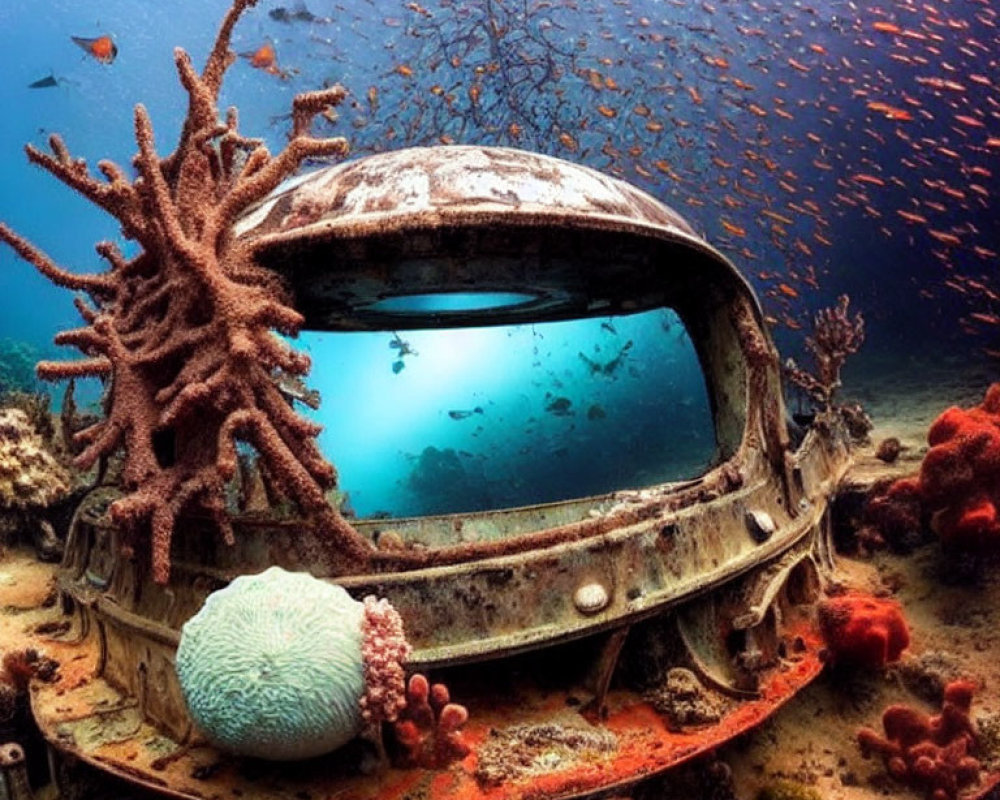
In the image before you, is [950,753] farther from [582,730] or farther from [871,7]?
[871,7]

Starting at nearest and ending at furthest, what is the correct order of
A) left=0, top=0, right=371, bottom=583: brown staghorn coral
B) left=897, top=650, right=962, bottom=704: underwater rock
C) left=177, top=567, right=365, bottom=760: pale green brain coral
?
left=177, top=567, right=365, bottom=760: pale green brain coral < left=0, top=0, right=371, bottom=583: brown staghorn coral < left=897, top=650, right=962, bottom=704: underwater rock

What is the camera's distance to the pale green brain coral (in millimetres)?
2475

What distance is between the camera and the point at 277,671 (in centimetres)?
248

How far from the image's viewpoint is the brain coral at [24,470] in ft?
20.7

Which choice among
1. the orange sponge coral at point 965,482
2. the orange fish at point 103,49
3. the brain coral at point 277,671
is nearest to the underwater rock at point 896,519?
the orange sponge coral at point 965,482

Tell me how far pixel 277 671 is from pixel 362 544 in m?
0.80

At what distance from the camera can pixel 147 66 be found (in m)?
57.9

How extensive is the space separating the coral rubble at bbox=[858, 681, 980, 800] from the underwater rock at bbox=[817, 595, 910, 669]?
353mm

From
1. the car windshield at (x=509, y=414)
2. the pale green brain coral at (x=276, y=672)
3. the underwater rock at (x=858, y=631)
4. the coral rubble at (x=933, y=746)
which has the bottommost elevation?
the car windshield at (x=509, y=414)

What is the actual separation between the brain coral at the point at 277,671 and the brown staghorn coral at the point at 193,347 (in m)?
0.49

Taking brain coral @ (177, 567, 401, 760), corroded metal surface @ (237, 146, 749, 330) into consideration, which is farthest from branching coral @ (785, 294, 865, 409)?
brain coral @ (177, 567, 401, 760)

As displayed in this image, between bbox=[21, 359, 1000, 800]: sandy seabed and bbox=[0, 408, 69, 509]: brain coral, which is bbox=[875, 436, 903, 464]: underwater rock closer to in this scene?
bbox=[21, 359, 1000, 800]: sandy seabed

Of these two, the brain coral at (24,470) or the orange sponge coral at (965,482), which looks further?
the brain coral at (24,470)

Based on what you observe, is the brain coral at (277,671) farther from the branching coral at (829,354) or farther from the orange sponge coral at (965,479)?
the branching coral at (829,354)
